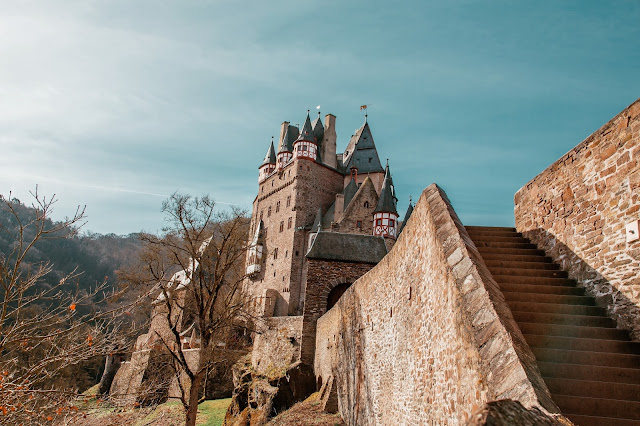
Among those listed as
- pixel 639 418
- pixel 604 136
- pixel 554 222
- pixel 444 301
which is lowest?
pixel 639 418

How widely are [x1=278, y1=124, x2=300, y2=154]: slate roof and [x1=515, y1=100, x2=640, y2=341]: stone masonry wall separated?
50.3m

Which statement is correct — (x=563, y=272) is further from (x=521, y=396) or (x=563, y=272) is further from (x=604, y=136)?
(x=521, y=396)

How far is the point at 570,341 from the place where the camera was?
17.8ft

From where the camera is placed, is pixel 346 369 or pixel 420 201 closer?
pixel 420 201

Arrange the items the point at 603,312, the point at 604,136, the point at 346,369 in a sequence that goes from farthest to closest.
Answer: the point at 346,369
the point at 604,136
the point at 603,312

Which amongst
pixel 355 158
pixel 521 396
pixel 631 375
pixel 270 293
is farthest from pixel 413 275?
pixel 355 158

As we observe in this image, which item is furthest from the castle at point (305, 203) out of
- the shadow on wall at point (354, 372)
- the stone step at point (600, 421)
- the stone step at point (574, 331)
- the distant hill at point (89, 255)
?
the stone step at point (600, 421)

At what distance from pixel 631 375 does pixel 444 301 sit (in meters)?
2.05

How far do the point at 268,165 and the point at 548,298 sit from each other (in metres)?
56.1

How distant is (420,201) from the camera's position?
765 centimetres

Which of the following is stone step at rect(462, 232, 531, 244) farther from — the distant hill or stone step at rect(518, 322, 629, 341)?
the distant hill

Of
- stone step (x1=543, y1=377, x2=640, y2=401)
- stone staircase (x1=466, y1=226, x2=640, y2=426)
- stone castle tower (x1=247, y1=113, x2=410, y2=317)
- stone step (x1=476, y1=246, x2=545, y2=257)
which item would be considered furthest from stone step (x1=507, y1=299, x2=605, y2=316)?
stone castle tower (x1=247, y1=113, x2=410, y2=317)

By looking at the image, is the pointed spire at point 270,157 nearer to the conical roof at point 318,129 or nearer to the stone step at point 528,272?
the conical roof at point 318,129

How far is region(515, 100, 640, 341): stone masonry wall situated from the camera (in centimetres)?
596
